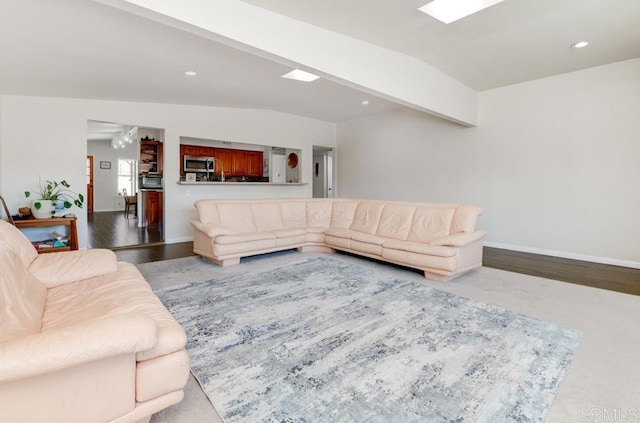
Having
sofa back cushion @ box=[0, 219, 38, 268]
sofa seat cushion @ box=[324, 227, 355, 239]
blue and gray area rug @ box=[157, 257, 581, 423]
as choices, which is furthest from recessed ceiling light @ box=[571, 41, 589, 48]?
sofa back cushion @ box=[0, 219, 38, 268]

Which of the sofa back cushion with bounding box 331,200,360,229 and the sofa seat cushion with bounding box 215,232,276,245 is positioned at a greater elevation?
the sofa back cushion with bounding box 331,200,360,229

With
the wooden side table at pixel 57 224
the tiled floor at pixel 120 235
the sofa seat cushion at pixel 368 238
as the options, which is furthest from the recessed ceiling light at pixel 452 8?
the tiled floor at pixel 120 235

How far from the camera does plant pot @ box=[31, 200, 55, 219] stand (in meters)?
4.27

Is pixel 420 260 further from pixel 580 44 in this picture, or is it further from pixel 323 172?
pixel 323 172

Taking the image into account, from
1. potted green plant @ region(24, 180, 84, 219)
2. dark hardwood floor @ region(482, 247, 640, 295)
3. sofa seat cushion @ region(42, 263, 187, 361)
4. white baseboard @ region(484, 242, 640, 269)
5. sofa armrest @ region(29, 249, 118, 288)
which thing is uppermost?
potted green plant @ region(24, 180, 84, 219)

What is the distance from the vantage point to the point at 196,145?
Answer: 8633mm

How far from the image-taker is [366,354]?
2062 millimetres

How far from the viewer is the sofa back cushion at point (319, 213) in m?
5.56

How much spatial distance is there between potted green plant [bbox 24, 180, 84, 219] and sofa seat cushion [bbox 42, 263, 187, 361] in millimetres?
2936

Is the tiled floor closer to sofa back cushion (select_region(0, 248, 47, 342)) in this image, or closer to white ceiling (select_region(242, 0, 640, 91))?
sofa back cushion (select_region(0, 248, 47, 342))

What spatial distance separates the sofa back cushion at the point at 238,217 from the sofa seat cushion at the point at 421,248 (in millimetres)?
2102

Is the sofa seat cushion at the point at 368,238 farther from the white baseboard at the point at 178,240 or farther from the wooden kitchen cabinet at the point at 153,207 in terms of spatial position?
the wooden kitchen cabinet at the point at 153,207

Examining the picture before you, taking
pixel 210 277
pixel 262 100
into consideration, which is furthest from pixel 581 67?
pixel 210 277

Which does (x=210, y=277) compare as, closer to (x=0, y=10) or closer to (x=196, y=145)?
(x=0, y=10)
